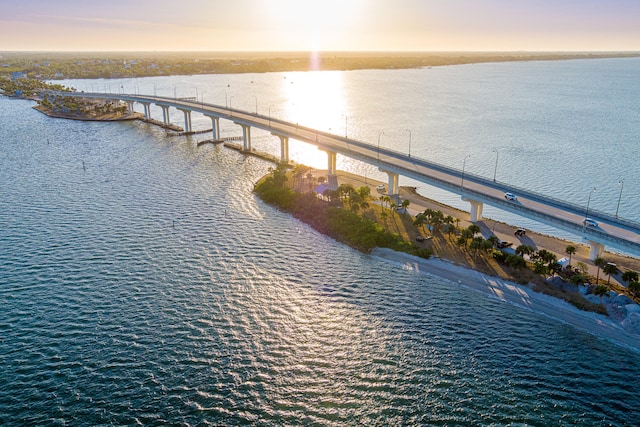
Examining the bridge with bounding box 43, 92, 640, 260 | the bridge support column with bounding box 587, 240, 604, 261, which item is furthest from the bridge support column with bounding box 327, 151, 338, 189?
the bridge support column with bounding box 587, 240, 604, 261

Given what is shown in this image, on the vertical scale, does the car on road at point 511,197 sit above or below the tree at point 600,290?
above

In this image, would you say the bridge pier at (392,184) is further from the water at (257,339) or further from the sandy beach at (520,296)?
the sandy beach at (520,296)

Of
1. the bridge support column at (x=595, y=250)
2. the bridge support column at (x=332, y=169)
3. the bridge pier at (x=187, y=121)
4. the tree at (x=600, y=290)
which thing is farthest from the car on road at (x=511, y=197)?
the bridge pier at (x=187, y=121)

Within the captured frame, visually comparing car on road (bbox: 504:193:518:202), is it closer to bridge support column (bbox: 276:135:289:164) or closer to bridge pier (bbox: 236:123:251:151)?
bridge support column (bbox: 276:135:289:164)

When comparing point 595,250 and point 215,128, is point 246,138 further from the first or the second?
point 595,250

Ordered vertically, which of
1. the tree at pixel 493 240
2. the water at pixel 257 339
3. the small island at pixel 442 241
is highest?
the tree at pixel 493 240

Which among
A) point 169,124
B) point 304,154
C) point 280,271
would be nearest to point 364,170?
point 304,154
